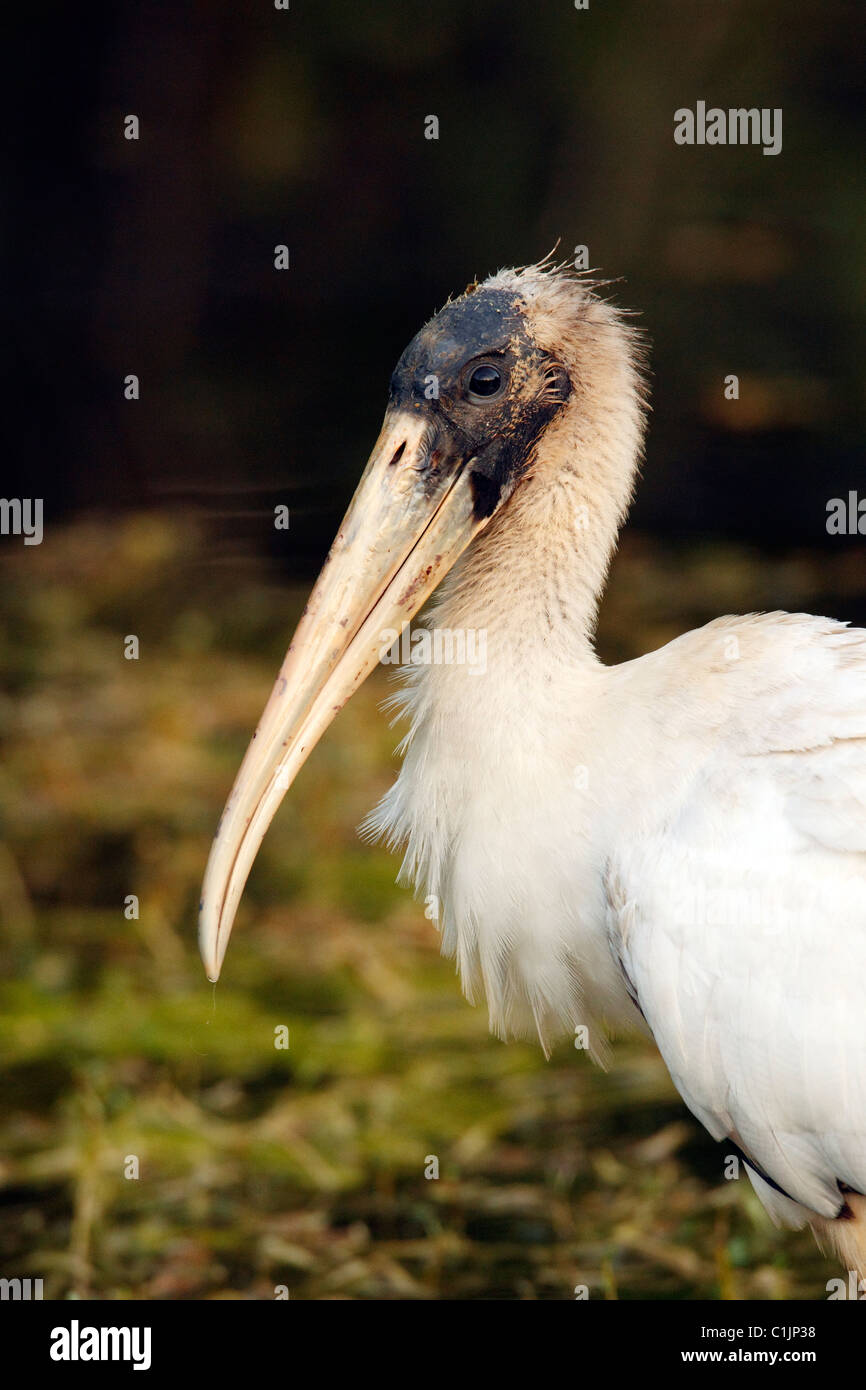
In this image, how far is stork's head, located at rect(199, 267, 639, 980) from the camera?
2.52m

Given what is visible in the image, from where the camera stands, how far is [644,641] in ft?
20.3

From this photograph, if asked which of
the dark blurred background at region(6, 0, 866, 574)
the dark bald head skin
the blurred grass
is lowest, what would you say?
the blurred grass

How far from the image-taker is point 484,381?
2611 millimetres

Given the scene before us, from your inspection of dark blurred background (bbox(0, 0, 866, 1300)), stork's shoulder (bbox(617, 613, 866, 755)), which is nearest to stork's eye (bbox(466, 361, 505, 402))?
stork's shoulder (bbox(617, 613, 866, 755))

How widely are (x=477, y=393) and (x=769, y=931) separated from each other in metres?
0.96

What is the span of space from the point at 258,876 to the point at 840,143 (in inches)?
129

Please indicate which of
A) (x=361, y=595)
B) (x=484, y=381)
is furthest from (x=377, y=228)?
(x=361, y=595)

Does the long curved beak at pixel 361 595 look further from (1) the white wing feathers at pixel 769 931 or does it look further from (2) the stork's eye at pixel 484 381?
(1) the white wing feathers at pixel 769 931

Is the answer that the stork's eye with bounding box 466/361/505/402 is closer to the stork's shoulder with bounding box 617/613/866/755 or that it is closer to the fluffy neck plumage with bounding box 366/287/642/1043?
the fluffy neck plumage with bounding box 366/287/642/1043

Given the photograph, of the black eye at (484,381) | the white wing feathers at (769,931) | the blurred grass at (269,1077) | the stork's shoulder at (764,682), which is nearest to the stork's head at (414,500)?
the black eye at (484,381)

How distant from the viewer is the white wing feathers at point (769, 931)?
7.66 ft

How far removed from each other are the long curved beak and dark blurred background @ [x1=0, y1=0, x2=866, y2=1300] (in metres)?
1.31

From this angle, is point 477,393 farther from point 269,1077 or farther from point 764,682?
point 269,1077

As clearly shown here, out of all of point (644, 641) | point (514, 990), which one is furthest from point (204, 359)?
point (514, 990)
